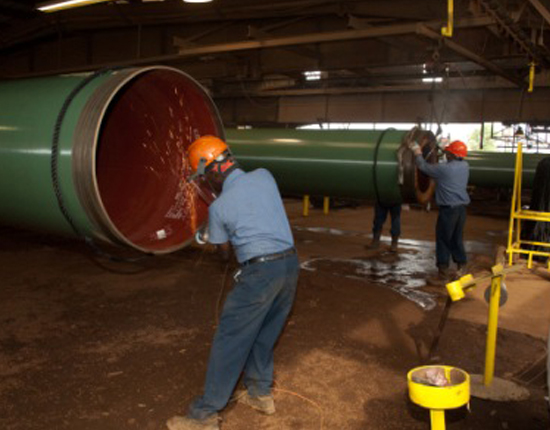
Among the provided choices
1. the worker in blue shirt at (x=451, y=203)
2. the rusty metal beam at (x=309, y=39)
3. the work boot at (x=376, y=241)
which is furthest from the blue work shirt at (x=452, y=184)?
the work boot at (x=376, y=241)

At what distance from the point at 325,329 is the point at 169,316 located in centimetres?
118

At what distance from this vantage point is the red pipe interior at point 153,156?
3213 millimetres

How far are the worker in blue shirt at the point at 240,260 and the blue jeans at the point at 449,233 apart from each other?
10.3 ft

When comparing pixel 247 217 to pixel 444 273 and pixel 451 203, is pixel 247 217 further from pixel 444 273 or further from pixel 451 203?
pixel 444 273

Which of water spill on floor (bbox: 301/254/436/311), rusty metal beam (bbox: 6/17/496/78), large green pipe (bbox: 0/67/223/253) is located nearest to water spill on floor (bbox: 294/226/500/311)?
water spill on floor (bbox: 301/254/436/311)

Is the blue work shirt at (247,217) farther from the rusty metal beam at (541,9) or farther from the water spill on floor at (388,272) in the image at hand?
the rusty metal beam at (541,9)

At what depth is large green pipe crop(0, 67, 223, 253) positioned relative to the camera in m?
2.45

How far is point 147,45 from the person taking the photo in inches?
249

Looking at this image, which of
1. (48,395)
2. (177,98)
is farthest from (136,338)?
(177,98)

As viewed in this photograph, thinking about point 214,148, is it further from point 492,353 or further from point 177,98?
point 492,353

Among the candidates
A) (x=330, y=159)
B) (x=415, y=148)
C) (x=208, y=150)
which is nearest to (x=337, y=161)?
(x=330, y=159)

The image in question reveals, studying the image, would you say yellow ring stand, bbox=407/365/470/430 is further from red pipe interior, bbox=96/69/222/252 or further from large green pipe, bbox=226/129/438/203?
large green pipe, bbox=226/129/438/203

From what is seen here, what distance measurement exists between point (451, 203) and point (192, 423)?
3.63 m

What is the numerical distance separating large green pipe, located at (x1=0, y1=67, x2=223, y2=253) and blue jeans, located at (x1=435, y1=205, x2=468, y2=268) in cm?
289
